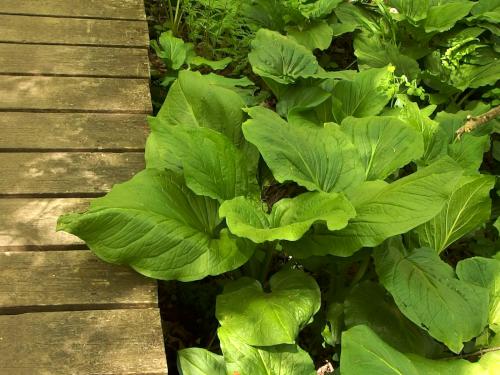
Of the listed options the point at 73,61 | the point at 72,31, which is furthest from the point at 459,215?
the point at 72,31

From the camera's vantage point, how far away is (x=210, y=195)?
6.34 feet

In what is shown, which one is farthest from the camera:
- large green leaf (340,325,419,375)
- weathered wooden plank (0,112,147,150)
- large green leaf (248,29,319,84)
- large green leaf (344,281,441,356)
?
large green leaf (248,29,319,84)

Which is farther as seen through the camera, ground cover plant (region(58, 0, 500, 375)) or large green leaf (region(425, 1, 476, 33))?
large green leaf (region(425, 1, 476, 33))

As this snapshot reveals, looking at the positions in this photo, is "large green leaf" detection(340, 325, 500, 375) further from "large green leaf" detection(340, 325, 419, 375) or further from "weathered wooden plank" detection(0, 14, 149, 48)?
"weathered wooden plank" detection(0, 14, 149, 48)

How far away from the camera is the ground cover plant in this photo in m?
1.77

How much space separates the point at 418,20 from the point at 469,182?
4.53 ft

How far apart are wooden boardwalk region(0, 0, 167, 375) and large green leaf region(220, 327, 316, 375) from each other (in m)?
0.19

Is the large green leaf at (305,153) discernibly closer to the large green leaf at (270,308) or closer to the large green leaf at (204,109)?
the large green leaf at (204,109)

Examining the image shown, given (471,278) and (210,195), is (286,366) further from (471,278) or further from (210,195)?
(471,278)

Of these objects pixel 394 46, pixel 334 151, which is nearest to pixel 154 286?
pixel 334 151

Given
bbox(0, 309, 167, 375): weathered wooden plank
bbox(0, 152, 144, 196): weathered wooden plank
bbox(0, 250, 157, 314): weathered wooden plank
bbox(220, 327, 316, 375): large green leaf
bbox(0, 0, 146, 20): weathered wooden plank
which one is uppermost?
bbox(0, 0, 146, 20): weathered wooden plank

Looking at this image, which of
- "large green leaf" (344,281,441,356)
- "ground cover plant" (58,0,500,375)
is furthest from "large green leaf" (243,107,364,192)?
"large green leaf" (344,281,441,356)

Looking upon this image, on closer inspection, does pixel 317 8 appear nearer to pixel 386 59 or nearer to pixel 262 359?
pixel 386 59

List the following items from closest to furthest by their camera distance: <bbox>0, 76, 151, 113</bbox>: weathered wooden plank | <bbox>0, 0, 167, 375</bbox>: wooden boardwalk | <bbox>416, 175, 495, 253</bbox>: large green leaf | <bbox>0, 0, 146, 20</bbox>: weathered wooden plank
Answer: <bbox>0, 0, 167, 375</bbox>: wooden boardwalk, <bbox>416, 175, 495, 253</bbox>: large green leaf, <bbox>0, 76, 151, 113</bbox>: weathered wooden plank, <bbox>0, 0, 146, 20</bbox>: weathered wooden plank
